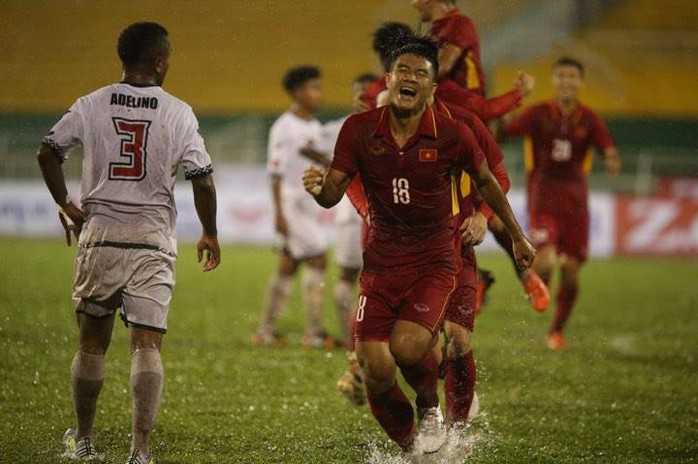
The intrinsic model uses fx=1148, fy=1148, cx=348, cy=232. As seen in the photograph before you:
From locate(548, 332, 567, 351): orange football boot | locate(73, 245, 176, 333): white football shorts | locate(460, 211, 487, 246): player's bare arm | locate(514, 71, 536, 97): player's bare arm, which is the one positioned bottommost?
locate(548, 332, 567, 351): orange football boot

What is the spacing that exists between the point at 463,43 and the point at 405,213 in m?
1.64

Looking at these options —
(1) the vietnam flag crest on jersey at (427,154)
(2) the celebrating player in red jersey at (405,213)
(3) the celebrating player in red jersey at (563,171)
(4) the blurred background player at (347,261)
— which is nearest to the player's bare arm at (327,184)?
(2) the celebrating player in red jersey at (405,213)

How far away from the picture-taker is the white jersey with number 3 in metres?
5.54

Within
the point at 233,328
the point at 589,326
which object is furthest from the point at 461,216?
the point at 589,326

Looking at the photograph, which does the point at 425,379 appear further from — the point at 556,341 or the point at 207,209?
the point at 556,341

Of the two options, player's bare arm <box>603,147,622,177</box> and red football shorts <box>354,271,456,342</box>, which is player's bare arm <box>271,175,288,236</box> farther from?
red football shorts <box>354,271,456,342</box>

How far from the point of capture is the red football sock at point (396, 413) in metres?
5.70

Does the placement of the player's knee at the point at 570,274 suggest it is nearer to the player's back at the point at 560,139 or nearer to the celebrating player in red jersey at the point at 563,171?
the celebrating player in red jersey at the point at 563,171

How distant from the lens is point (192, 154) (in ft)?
18.3

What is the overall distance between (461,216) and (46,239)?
→ 1883cm

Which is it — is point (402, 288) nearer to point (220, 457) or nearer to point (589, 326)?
point (220, 457)

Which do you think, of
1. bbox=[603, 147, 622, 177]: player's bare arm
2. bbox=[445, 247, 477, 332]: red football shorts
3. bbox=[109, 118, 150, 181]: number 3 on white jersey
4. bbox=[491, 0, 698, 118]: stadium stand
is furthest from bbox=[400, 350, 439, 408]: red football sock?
bbox=[491, 0, 698, 118]: stadium stand

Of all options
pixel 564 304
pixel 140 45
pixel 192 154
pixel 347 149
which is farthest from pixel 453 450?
pixel 564 304

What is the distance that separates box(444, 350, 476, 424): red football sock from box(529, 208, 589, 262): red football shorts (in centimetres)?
475
